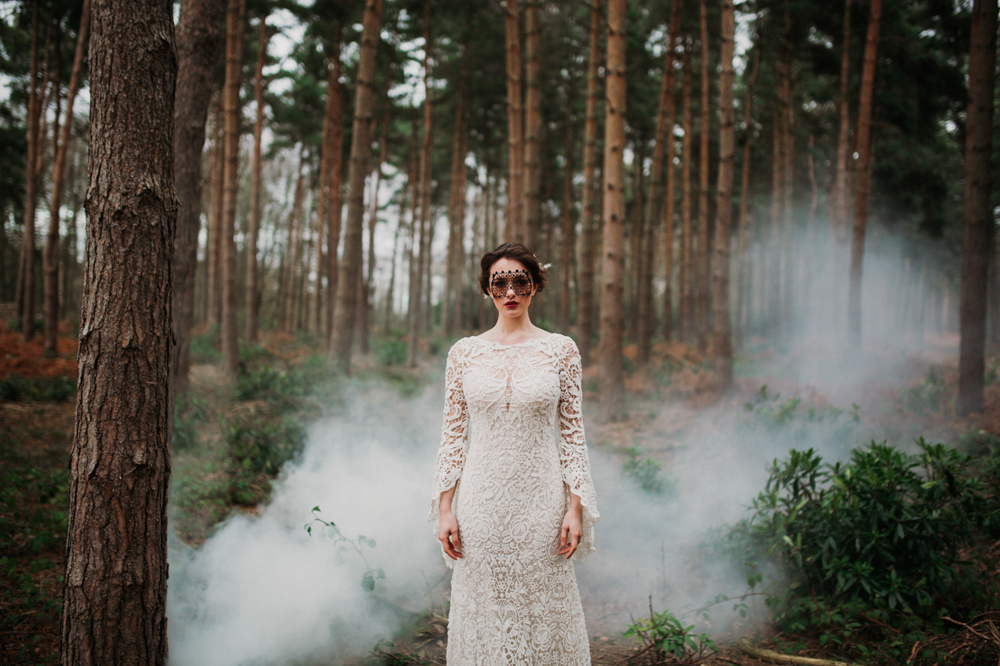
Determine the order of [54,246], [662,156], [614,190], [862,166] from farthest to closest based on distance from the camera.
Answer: [662,156], [54,246], [862,166], [614,190]

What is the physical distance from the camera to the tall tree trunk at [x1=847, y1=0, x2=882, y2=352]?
31.3 feet

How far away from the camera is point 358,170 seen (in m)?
8.32

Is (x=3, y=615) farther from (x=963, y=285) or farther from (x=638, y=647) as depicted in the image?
(x=963, y=285)

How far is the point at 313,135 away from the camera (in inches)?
661

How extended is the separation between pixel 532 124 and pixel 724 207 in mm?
3600

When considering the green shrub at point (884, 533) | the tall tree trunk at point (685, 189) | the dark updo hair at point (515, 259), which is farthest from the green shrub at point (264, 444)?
the tall tree trunk at point (685, 189)

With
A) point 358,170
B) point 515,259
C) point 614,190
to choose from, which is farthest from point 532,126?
point 515,259

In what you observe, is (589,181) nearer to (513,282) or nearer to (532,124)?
(532,124)

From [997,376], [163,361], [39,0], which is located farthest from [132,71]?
[997,376]

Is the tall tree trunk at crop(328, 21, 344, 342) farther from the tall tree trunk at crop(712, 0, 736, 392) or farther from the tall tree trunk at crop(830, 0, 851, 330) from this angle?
the tall tree trunk at crop(830, 0, 851, 330)

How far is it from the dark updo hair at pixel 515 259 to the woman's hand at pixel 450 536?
3.55ft

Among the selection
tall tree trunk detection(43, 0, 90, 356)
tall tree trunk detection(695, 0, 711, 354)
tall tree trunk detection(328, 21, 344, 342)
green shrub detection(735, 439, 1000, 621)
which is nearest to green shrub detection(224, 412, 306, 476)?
green shrub detection(735, 439, 1000, 621)

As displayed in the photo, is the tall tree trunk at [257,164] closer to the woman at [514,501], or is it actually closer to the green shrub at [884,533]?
the woman at [514,501]

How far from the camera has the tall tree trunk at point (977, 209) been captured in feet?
22.9
